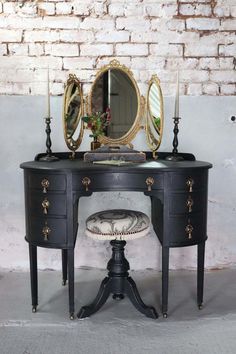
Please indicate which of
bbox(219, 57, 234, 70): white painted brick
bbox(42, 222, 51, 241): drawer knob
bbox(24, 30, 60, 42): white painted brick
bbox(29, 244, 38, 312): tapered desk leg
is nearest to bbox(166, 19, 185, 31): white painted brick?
bbox(219, 57, 234, 70): white painted brick

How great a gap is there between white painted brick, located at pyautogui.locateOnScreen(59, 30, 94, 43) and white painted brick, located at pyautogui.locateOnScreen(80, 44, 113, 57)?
0.14ft

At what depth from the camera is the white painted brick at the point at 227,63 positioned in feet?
9.18

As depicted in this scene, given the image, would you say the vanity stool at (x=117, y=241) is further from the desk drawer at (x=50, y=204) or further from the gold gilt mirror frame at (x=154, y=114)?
the gold gilt mirror frame at (x=154, y=114)

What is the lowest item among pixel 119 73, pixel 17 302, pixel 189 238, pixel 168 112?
pixel 17 302

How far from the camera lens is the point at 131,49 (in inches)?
109

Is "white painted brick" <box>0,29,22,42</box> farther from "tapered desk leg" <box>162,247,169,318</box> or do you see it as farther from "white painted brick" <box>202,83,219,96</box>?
"tapered desk leg" <box>162,247,169,318</box>

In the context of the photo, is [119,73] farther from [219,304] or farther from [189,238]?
[219,304]

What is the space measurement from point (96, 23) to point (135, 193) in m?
1.16

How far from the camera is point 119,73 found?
274 cm

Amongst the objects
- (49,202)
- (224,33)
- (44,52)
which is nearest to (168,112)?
(224,33)

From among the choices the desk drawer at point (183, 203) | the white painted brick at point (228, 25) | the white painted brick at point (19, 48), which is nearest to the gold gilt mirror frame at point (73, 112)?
the white painted brick at point (19, 48)

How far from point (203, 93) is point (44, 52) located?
1093 mm

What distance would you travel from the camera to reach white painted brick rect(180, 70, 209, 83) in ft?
9.18

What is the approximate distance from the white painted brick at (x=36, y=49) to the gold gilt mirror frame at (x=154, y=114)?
2.45 feet
